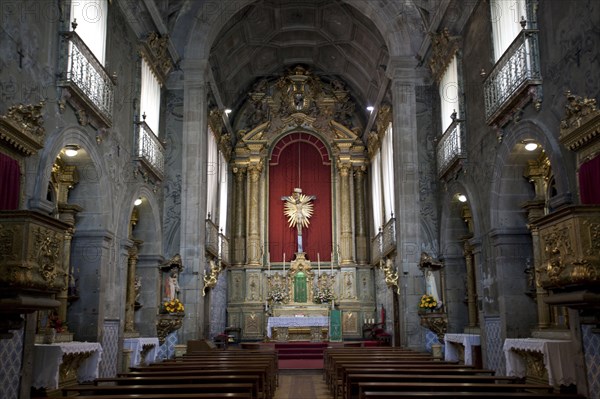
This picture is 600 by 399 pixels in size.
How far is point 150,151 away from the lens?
15391 millimetres

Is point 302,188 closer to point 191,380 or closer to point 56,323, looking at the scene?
point 56,323

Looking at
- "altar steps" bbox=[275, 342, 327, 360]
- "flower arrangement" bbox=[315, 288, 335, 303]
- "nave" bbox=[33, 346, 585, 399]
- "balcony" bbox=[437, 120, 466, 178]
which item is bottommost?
"altar steps" bbox=[275, 342, 327, 360]

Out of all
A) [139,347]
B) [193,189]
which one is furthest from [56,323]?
[193,189]

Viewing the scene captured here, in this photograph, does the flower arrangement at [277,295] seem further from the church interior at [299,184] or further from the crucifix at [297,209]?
the crucifix at [297,209]

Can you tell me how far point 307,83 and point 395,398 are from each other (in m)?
22.2

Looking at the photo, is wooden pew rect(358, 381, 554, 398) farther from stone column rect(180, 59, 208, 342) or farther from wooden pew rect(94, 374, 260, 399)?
stone column rect(180, 59, 208, 342)

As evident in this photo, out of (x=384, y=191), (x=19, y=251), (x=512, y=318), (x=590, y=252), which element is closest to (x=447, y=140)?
(x=512, y=318)

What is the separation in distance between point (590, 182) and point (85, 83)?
8238 millimetres

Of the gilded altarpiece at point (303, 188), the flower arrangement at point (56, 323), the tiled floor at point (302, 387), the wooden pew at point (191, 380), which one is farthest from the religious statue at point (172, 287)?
the gilded altarpiece at point (303, 188)

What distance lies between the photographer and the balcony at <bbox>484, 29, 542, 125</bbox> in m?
10.0

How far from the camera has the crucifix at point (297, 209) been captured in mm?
26109

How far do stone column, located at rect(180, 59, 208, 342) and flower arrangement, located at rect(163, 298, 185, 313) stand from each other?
1062 mm

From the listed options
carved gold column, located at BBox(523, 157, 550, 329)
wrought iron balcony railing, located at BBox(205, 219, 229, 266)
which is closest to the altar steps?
wrought iron balcony railing, located at BBox(205, 219, 229, 266)

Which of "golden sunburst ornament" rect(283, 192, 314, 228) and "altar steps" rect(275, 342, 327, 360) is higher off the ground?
"golden sunburst ornament" rect(283, 192, 314, 228)
